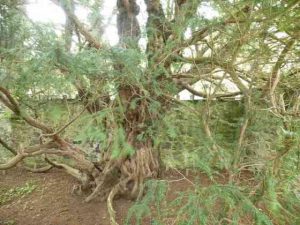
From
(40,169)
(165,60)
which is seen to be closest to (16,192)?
(40,169)

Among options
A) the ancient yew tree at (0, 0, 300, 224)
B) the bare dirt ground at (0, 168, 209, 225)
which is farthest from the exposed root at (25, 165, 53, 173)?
the ancient yew tree at (0, 0, 300, 224)

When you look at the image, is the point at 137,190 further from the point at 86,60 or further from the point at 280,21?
the point at 280,21

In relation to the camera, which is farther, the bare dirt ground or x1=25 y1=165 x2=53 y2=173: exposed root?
x1=25 y1=165 x2=53 y2=173: exposed root

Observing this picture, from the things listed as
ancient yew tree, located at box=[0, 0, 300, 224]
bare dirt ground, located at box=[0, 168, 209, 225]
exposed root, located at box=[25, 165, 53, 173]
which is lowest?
bare dirt ground, located at box=[0, 168, 209, 225]

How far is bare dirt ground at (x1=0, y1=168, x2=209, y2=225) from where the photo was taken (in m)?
3.20

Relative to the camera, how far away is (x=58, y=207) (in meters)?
3.47

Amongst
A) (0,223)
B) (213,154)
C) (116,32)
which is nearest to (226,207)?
(213,154)

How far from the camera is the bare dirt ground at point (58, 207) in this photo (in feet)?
10.5

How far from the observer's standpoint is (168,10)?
7.97 ft

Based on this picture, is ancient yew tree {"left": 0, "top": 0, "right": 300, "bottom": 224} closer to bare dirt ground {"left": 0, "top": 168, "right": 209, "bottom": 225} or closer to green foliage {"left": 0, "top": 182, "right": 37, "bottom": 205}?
bare dirt ground {"left": 0, "top": 168, "right": 209, "bottom": 225}

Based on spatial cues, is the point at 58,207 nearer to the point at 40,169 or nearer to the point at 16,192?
the point at 16,192

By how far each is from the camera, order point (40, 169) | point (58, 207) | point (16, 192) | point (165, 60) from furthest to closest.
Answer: point (40, 169) < point (16, 192) < point (58, 207) < point (165, 60)

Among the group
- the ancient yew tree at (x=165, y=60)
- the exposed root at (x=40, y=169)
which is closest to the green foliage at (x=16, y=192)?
the exposed root at (x=40, y=169)

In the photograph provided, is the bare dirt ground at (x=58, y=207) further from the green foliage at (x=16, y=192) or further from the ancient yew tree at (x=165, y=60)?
the ancient yew tree at (x=165, y=60)
